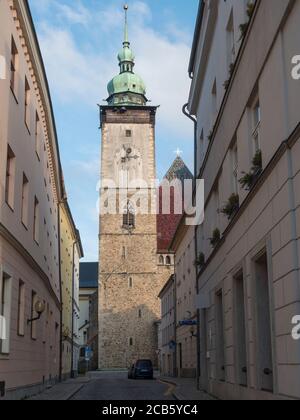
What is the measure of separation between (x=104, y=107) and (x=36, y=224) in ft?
175

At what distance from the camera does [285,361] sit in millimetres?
9914

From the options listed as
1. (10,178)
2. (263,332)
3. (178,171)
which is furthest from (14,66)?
(178,171)

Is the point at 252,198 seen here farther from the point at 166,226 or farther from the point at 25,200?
the point at 166,226

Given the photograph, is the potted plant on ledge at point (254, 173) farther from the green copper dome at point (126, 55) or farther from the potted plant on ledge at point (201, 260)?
the green copper dome at point (126, 55)

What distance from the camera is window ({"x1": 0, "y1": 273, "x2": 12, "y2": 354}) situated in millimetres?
15078

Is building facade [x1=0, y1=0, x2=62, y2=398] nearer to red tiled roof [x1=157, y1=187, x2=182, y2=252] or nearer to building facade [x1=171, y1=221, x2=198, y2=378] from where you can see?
building facade [x1=171, y1=221, x2=198, y2=378]

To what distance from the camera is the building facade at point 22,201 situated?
49.9ft

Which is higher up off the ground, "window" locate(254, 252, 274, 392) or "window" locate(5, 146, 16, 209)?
"window" locate(5, 146, 16, 209)

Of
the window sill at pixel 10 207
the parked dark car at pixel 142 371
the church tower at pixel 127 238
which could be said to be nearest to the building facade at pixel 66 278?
the parked dark car at pixel 142 371

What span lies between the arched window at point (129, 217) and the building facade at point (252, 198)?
47.1 meters

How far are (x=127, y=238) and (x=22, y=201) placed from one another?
49301mm

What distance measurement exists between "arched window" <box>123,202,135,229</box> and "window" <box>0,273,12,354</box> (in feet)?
172

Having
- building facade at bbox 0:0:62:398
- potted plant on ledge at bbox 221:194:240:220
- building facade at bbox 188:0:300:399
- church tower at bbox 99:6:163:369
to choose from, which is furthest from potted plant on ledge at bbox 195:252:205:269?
church tower at bbox 99:6:163:369

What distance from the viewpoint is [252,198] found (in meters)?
12.7
